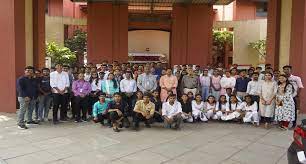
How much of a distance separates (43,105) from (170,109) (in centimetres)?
347

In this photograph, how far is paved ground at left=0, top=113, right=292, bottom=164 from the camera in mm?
7000

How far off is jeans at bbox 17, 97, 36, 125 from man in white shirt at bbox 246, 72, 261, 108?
19.5 feet

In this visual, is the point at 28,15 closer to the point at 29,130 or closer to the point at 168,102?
the point at 29,130

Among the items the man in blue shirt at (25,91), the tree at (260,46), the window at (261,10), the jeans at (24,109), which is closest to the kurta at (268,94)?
the man in blue shirt at (25,91)

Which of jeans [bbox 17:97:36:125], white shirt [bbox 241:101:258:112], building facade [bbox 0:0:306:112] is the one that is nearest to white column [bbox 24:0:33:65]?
building facade [bbox 0:0:306:112]

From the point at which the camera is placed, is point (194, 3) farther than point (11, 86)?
Yes

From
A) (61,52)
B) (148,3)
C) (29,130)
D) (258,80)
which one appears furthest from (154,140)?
(61,52)

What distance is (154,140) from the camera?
332 inches

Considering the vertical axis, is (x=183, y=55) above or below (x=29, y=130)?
above

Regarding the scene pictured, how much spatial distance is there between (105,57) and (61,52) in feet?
15.8

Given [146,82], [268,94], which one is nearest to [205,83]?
[146,82]

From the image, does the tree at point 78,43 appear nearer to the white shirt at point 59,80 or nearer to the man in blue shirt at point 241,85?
the white shirt at point 59,80

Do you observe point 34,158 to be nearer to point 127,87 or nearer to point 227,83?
point 127,87

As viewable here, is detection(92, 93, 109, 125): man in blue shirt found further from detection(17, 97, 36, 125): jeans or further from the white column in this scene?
the white column
